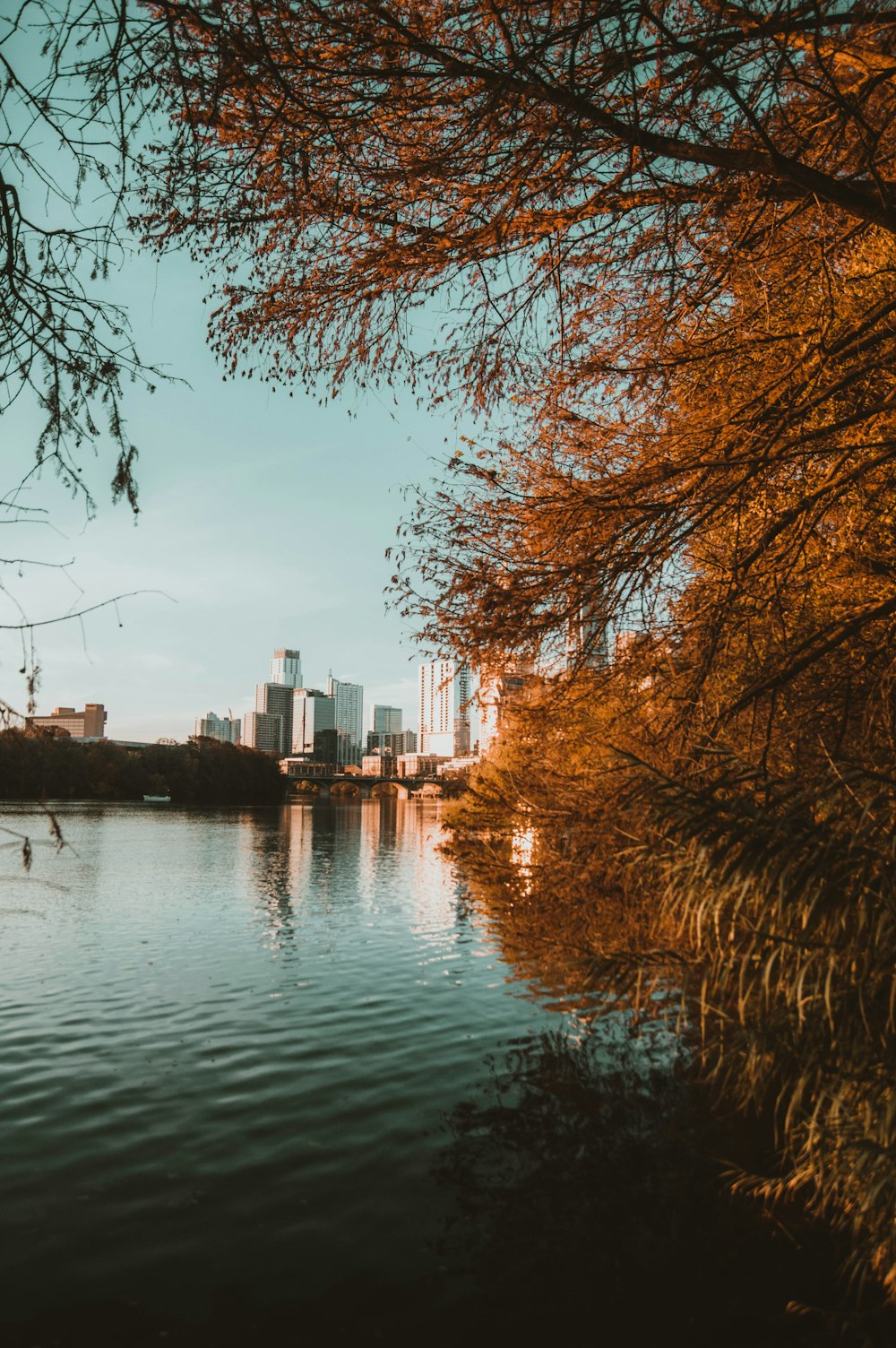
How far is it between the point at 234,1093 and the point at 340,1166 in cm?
237

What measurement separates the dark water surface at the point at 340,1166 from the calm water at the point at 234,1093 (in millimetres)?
33

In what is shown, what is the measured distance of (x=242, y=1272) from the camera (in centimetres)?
631

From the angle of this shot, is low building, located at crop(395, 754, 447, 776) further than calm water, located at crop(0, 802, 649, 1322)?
Yes

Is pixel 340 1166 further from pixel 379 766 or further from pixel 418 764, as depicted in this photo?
pixel 379 766

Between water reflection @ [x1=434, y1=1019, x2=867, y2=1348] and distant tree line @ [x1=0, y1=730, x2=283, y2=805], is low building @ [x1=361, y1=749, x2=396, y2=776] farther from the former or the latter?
water reflection @ [x1=434, y1=1019, x2=867, y2=1348]

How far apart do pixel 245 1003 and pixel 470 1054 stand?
427 centimetres

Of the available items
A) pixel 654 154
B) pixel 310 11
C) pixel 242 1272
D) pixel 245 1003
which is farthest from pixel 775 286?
pixel 245 1003

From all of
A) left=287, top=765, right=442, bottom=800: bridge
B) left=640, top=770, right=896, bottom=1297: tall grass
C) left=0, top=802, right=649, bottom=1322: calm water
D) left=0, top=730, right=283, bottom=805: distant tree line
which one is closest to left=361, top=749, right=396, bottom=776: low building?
left=287, top=765, right=442, bottom=800: bridge

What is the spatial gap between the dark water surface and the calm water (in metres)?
0.03

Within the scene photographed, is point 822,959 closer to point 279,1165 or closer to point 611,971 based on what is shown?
point 611,971

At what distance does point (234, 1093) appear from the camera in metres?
10.0

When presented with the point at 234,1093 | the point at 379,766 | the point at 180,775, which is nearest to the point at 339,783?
the point at 379,766

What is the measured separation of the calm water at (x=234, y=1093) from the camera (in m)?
6.48

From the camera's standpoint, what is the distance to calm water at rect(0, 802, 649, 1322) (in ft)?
21.3
